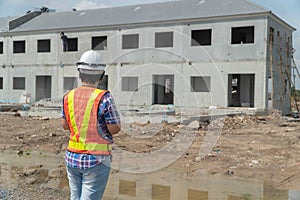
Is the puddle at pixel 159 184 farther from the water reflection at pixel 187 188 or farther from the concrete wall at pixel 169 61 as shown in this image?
the concrete wall at pixel 169 61

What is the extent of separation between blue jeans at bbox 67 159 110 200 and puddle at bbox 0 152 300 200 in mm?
2818

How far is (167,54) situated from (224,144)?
12.1m

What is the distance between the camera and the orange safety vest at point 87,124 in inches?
120

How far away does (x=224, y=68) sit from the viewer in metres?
20.7

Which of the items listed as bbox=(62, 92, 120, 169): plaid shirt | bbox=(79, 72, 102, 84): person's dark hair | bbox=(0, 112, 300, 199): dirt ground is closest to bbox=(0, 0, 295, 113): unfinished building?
bbox=(0, 112, 300, 199): dirt ground

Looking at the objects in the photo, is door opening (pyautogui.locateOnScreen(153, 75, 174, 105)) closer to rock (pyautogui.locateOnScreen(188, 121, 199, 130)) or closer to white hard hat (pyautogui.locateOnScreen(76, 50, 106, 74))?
rock (pyautogui.locateOnScreen(188, 121, 199, 130))

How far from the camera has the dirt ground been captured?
780cm

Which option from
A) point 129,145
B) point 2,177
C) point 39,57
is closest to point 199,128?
point 129,145

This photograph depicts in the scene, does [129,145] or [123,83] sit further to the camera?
[123,83]

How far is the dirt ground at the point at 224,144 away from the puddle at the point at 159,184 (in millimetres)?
202

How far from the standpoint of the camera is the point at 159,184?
6.84m

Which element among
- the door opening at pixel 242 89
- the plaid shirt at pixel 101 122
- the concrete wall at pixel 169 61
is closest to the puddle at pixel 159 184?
the plaid shirt at pixel 101 122

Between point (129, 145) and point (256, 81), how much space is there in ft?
36.5

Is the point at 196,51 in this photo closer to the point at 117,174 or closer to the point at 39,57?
the point at 39,57
